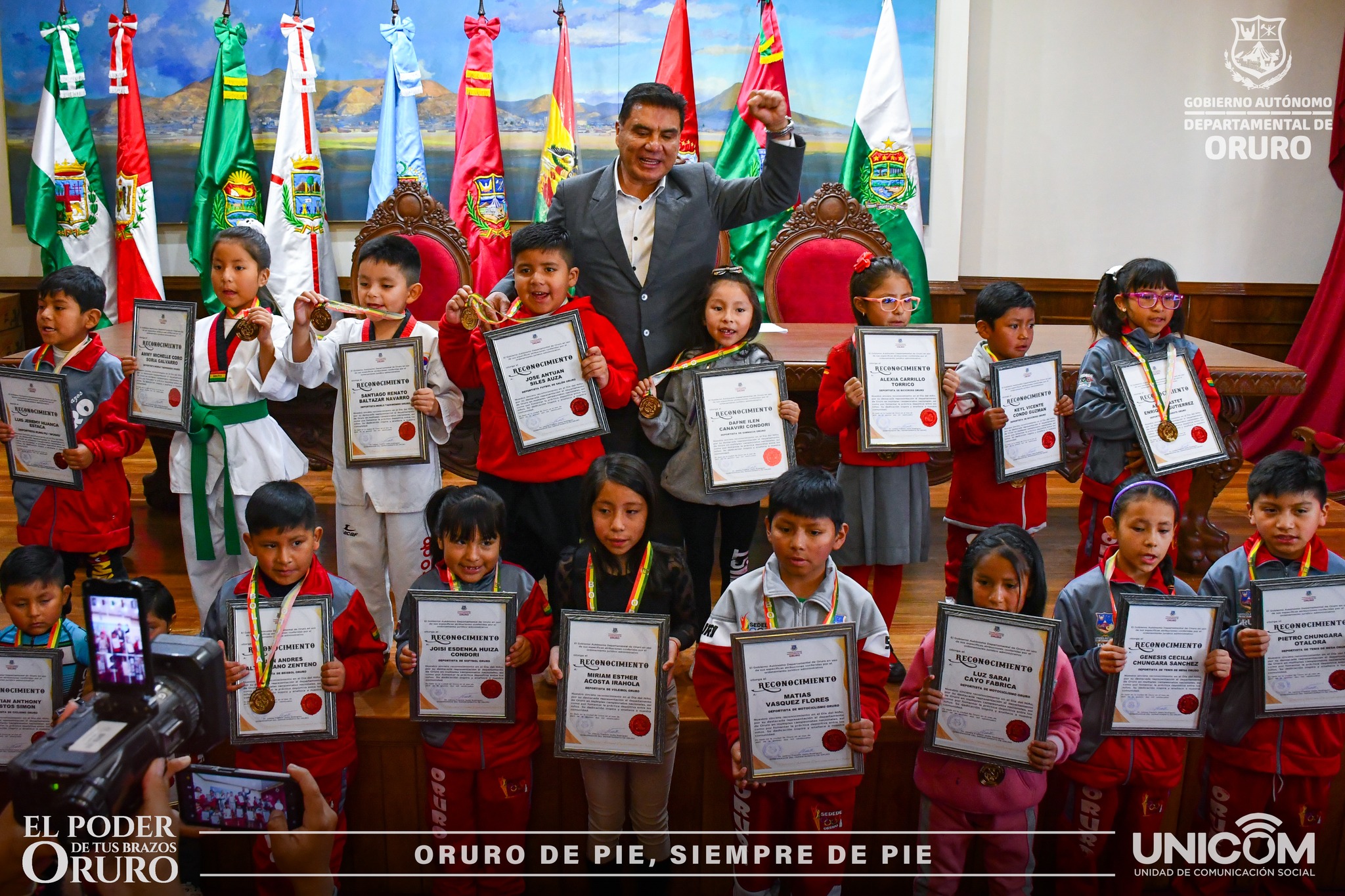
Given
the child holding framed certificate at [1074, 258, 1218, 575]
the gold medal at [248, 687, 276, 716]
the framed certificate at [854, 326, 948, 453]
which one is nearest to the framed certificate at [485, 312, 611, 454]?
the framed certificate at [854, 326, 948, 453]

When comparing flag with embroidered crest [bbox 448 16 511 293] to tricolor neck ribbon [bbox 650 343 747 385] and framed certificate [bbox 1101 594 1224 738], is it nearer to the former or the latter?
tricolor neck ribbon [bbox 650 343 747 385]

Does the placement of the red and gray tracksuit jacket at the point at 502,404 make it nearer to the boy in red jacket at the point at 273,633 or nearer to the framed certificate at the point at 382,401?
the framed certificate at the point at 382,401

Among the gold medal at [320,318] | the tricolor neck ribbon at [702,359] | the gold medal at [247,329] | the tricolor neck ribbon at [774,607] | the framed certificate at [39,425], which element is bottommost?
the tricolor neck ribbon at [774,607]

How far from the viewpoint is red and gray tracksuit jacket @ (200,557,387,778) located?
1963 millimetres

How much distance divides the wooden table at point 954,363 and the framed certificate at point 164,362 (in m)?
0.72

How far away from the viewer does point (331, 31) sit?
488 cm

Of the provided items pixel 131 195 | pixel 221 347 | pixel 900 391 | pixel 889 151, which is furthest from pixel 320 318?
pixel 889 151

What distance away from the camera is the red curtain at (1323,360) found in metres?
4.62

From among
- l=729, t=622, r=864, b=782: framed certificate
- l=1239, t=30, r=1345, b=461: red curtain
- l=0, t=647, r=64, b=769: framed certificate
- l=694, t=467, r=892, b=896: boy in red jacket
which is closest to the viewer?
l=729, t=622, r=864, b=782: framed certificate

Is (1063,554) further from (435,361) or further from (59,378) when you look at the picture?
(59,378)

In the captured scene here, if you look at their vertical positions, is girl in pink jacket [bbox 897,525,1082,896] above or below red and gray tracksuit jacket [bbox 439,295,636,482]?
below

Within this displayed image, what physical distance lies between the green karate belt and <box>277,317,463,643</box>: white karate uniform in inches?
7.2

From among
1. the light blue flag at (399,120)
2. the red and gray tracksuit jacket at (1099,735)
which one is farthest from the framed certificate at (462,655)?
the light blue flag at (399,120)

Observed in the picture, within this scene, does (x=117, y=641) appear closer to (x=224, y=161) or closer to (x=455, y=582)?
(x=455, y=582)
